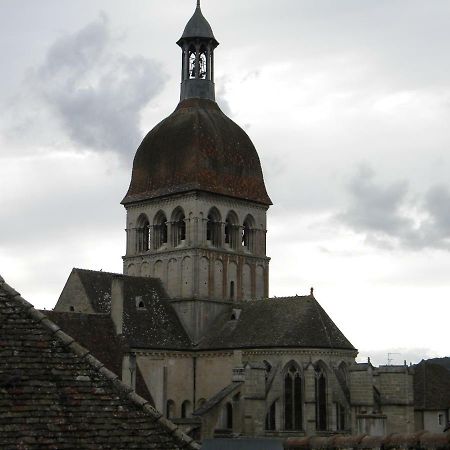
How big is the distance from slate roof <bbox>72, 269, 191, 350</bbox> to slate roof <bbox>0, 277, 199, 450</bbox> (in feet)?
134

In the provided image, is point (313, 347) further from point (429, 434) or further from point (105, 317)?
point (429, 434)

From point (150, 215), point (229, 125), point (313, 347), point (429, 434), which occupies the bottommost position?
point (429, 434)

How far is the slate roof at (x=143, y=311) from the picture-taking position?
5366cm

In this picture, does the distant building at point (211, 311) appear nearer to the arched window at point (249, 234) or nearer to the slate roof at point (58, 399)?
the arched window at point (249, 234)

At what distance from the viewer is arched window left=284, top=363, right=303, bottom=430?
168 ft

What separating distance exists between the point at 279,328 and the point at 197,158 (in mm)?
11215

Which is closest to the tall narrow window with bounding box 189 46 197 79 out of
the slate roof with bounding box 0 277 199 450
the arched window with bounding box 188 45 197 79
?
the arched window with bounding box 188 45 197 79

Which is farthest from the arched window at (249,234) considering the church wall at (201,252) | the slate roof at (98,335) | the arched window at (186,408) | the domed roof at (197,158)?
the slate roof at (98,335)

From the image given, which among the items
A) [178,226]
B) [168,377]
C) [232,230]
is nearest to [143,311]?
[168,377]

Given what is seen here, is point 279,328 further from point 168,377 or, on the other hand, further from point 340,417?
point 168,377

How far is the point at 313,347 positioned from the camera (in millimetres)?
51875

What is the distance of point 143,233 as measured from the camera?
6038cm

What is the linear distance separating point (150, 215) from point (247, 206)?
5.69m

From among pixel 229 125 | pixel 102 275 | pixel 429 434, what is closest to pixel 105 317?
pixel 102 275
